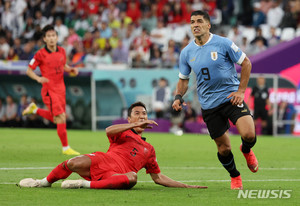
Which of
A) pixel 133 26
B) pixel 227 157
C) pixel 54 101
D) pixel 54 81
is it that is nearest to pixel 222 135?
pixel 227 157

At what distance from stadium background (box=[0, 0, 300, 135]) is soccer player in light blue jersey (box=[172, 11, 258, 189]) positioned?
43.8ft

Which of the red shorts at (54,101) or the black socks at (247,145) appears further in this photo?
the red shorts at (54,101)

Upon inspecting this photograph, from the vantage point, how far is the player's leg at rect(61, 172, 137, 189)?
8539mm

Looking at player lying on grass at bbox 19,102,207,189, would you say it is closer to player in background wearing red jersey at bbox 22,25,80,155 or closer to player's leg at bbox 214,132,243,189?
player's leg at bbox 214,132,243,189

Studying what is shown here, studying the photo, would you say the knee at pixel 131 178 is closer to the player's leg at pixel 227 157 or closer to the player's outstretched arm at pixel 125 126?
the player's outstretched arm at pixel 125 126

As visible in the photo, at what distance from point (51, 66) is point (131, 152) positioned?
641 centimetres

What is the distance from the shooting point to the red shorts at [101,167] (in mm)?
8602

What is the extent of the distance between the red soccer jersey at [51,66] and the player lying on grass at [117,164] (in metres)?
6.14

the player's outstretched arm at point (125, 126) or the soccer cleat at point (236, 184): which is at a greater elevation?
the player's outstretched arm at point (125, 126)

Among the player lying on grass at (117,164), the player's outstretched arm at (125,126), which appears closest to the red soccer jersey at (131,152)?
the player lying on grass at (117,164)

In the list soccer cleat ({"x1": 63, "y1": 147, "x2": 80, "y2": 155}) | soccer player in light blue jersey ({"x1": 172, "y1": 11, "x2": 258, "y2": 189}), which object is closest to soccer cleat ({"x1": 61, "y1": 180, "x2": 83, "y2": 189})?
soccer player in light blue jersey ({"x1": 172, "y1": 11, "x2": 258, "y2": 189})

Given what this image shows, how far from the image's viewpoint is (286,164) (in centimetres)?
1340

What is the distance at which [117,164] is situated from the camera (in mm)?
8719

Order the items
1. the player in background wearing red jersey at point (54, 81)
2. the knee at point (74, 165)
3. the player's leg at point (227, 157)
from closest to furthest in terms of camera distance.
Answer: the knee at point (74, 165) < the player's leg at point (227, 157) < the player in background wearing red jersey at point (54, 81)
